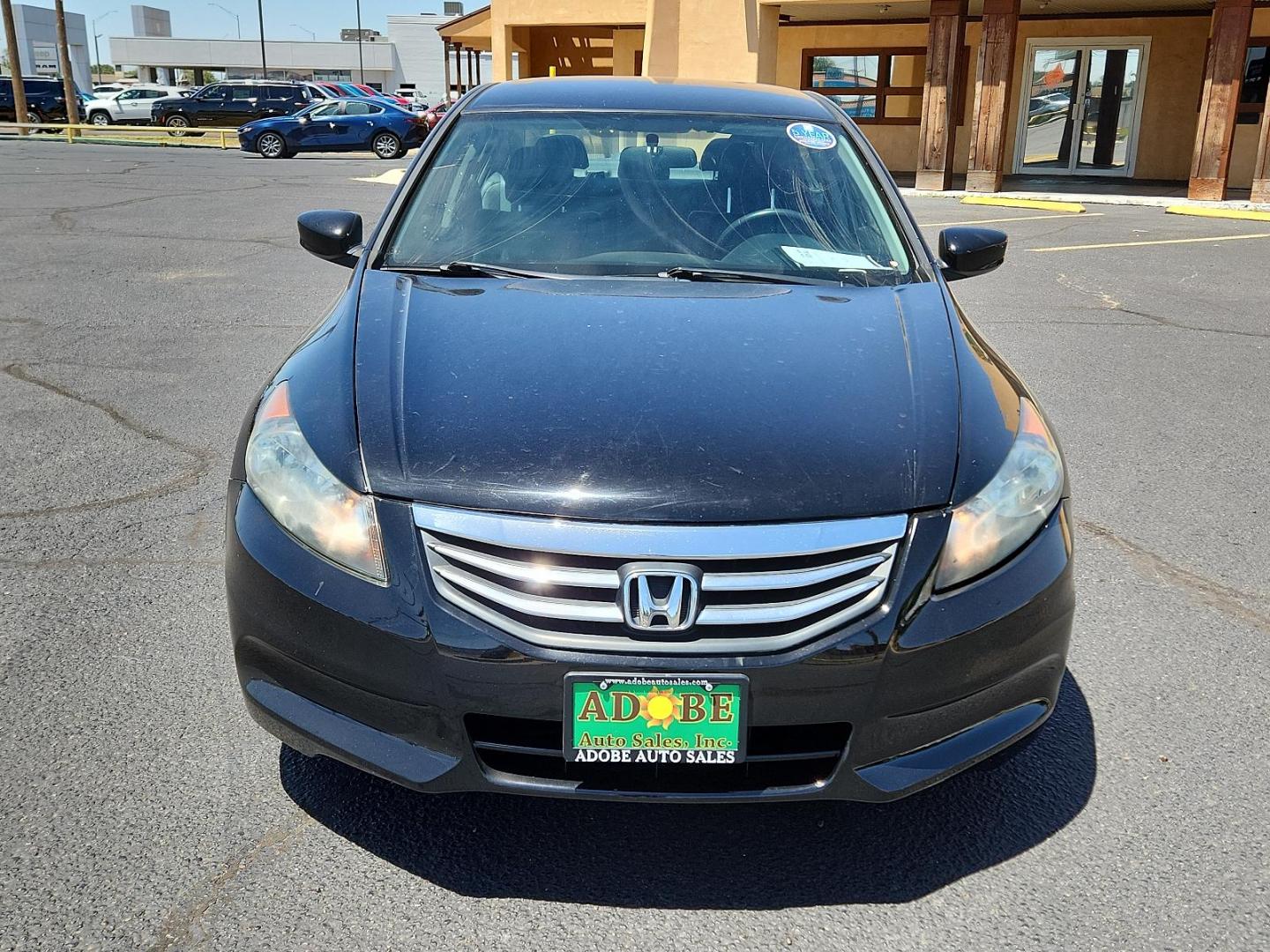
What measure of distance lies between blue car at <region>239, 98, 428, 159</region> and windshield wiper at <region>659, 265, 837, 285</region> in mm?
27300

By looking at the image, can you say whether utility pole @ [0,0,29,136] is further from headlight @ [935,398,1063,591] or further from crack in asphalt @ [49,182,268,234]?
headlight @ [935,398,1063,591]

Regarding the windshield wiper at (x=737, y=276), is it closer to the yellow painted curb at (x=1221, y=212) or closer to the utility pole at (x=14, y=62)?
the yellow painted curb at (x=1221, y=212)

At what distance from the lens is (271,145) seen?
94.6 ft

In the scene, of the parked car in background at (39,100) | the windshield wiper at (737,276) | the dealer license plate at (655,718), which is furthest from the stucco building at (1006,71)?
the parked car in background at (39,100)

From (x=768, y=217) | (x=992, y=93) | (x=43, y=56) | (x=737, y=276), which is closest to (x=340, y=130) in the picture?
(x=992, y=93)

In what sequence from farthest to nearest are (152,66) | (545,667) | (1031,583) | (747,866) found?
(152,66) < (747,866) < (1031,583) < (545,667)

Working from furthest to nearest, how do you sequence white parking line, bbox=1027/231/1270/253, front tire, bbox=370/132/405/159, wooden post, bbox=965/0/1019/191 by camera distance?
1. front tire, bbox=370/132/405/159
2. wooden post, bbox=965/0/1019/191
3. white parking line, bbox=1027/231/1270/253

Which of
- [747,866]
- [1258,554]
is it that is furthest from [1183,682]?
[747,866]

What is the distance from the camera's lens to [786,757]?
220 centimetres

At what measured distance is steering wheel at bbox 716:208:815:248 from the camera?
355 cm

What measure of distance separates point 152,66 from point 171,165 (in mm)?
80260

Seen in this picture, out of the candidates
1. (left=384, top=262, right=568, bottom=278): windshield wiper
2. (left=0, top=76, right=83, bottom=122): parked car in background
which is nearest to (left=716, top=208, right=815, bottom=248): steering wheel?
(left=384, top=262, right=568, bottom=278): windshield wiper

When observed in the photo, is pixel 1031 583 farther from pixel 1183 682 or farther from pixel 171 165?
pixel 171 165

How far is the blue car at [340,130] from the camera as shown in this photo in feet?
94.5
